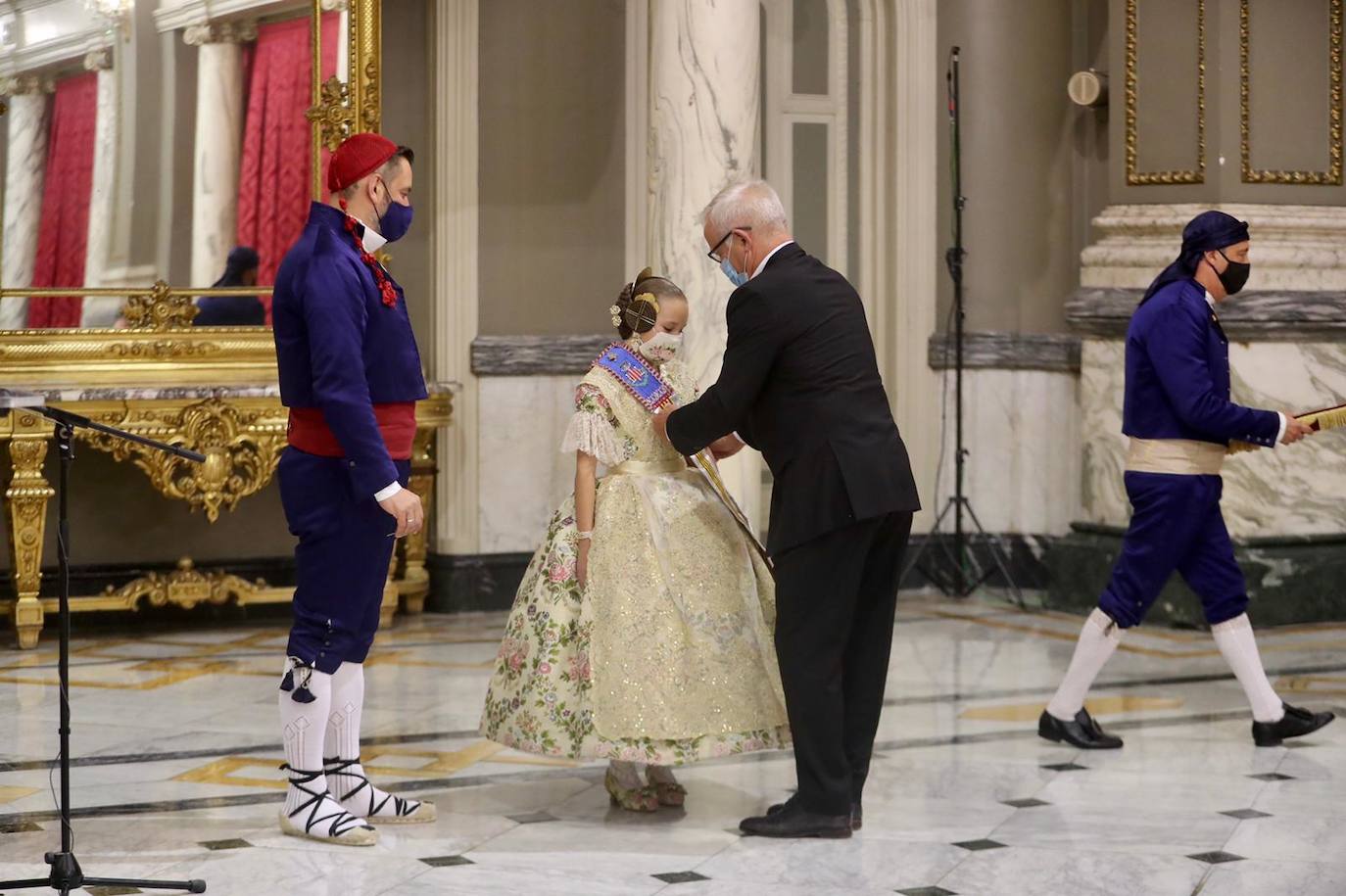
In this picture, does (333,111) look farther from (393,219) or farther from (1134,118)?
(393,219)

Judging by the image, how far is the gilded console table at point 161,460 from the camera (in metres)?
7.50

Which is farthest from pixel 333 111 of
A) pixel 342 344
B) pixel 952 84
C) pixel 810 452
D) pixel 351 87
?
pixel 810 452

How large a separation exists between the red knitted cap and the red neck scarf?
0.07 m

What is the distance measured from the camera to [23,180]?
7879mm

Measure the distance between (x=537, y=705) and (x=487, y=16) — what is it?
4.46 meters

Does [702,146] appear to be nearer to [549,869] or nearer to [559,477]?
[559,477]

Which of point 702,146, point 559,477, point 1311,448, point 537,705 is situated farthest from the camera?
point 559,477

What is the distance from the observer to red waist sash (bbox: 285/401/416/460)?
4.50 m

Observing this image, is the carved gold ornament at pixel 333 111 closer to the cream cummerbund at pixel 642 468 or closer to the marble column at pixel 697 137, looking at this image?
the marble column at pixel 697 137

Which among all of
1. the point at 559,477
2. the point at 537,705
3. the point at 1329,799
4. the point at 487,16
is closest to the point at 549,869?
the point at 537,705

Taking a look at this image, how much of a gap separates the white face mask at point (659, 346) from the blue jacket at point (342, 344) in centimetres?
56

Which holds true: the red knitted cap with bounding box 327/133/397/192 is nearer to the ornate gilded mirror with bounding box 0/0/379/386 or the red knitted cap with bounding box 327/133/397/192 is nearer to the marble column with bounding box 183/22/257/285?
the ornate gilded mirror with bounding box 0/0/379/386

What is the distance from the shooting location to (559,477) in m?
8.61

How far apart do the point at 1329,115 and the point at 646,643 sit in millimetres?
4725
